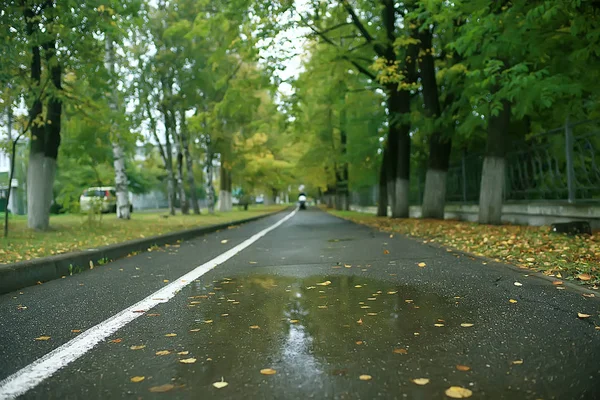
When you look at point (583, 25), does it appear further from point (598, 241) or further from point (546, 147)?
point (546, 147)

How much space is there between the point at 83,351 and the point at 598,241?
28.4ft

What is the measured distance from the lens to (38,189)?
45.5ft

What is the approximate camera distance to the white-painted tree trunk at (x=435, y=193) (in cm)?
1861

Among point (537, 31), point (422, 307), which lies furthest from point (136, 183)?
point (422, 307)

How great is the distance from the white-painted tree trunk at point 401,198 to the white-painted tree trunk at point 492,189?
20.4 feet

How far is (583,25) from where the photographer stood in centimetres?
918

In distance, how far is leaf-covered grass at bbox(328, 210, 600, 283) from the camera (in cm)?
703

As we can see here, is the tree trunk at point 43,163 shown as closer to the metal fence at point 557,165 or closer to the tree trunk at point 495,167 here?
the tree trunk at point 495,167

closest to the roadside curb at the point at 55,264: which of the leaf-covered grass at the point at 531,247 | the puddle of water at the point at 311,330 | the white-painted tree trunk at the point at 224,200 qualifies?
the puddle of water at the point at 311,330

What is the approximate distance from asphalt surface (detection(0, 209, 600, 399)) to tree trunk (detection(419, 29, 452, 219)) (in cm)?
1151

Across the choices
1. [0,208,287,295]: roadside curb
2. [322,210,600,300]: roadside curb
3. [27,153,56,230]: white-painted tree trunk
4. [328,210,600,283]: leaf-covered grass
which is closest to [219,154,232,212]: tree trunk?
[27,153,56,230]: white-painted tree trunk

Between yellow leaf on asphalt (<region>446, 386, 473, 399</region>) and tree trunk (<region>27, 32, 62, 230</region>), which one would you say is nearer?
yellow leaf on asphalt (<region>446, 386, 473, 399</region>)

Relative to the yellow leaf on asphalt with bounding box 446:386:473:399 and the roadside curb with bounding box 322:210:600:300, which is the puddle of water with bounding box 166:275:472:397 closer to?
the yellow leaf on asphalt with bounding box 446:386:473:399

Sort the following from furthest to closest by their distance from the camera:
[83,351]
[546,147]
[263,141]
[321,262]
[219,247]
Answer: [263,141] → [546,147] → [219,247] → [321,262] → [83,351]
